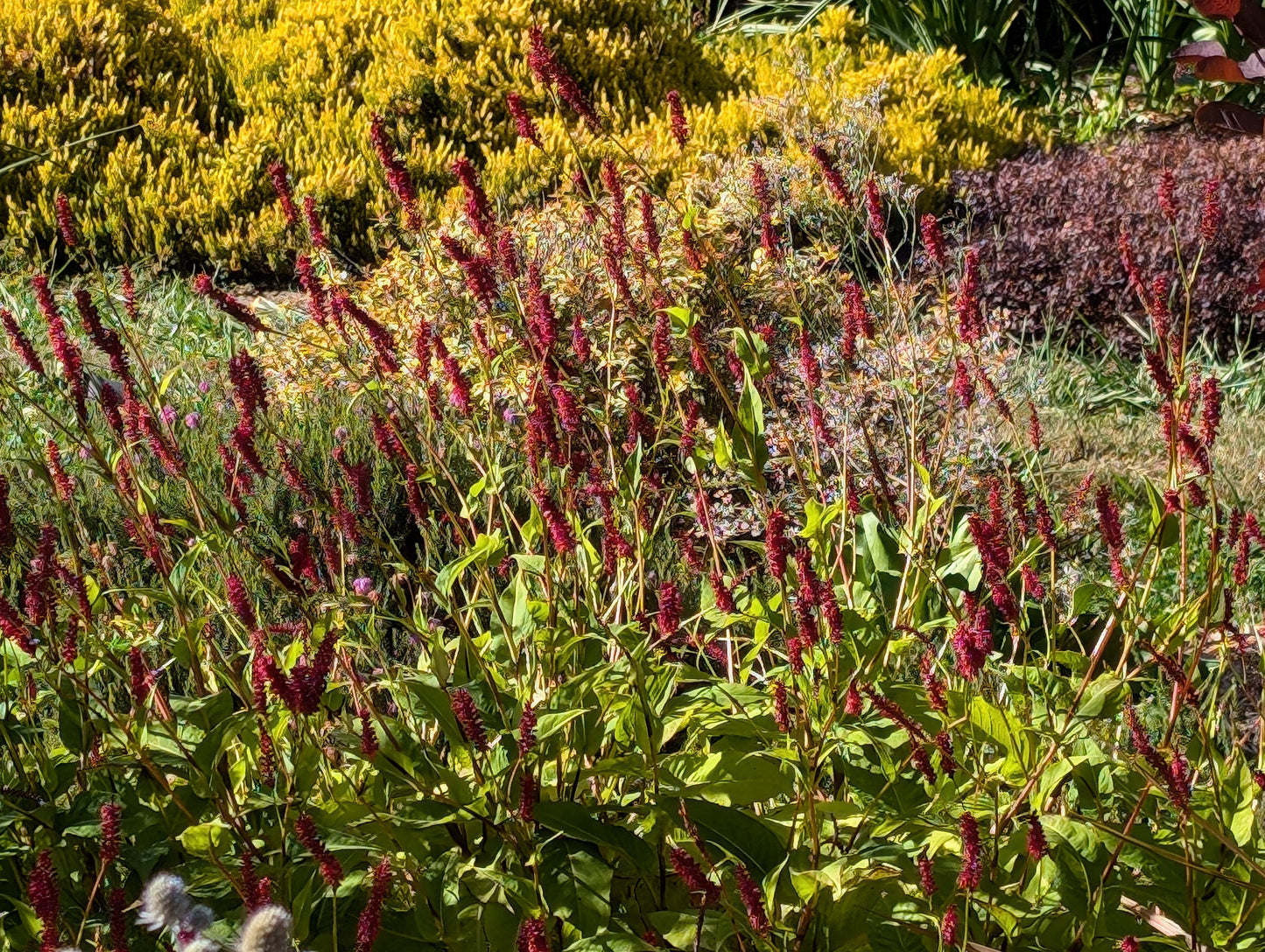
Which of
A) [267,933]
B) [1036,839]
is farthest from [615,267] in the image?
[267,933]

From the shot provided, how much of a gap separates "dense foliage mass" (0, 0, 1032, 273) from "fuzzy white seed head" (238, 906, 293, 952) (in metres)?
5.25

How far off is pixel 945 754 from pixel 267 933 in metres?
0.98

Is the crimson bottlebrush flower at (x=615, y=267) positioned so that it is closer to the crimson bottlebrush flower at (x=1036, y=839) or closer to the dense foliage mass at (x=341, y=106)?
the crimson bottlebrush flower at (x=1036, y=839)

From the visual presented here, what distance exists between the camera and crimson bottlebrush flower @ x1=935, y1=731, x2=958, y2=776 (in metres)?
1.73

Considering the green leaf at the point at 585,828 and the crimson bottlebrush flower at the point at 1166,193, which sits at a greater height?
the crimson bottlebrush flower at the point at 1166,193

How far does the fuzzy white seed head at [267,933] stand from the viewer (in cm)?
→ 96

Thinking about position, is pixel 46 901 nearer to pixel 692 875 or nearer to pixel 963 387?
pixel 692 875

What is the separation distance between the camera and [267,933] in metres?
0.97

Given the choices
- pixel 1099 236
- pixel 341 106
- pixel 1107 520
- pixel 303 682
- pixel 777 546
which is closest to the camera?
pixel 303 682

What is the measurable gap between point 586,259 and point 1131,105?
4969 mm

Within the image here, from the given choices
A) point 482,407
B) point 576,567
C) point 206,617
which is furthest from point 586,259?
point 206,617

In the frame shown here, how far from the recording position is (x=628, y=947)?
5.13 feet

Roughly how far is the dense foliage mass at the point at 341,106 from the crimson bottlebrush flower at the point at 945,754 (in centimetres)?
450

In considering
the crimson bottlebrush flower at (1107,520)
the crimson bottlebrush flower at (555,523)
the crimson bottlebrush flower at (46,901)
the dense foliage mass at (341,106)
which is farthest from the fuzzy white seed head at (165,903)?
the dense foliage mass at (341,106)
